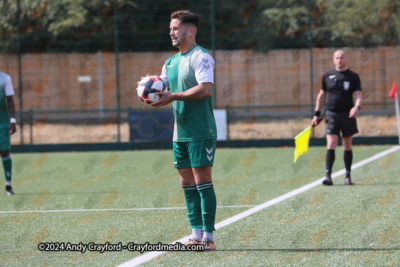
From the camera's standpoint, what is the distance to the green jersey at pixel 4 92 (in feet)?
33.4

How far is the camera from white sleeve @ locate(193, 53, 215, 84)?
588cm

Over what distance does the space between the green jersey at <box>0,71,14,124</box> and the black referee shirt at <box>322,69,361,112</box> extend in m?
4.80

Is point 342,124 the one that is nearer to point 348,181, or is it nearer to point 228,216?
point 348,181

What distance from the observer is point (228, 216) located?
7801mm

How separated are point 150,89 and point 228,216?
2385 mm

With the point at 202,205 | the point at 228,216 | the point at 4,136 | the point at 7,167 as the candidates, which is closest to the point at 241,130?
the point at 7,167

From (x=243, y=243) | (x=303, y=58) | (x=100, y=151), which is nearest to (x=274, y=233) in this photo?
(x=243, y=243)

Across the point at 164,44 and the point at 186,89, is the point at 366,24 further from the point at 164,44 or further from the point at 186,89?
the point at 186,89

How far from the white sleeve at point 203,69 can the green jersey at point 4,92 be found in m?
5.07

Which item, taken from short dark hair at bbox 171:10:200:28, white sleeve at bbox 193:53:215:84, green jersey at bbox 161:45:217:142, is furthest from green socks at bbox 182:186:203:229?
short dark hair at bbox 171:10:200:28

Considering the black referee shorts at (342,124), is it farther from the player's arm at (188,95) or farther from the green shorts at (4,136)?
the player's arm at (188,95)

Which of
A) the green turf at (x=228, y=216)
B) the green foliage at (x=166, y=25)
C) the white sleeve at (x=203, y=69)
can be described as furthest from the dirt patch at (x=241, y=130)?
the white sleeve at (x=203, y=69)

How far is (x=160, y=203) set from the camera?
9141 millimetres

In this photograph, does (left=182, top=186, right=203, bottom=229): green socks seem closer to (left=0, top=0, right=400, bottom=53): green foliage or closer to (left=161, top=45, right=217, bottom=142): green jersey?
(left=161, top=45, right=217, bottom=142): green jersey
